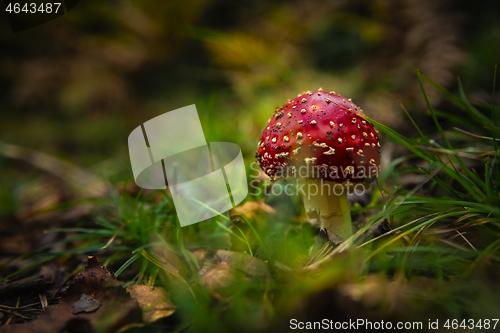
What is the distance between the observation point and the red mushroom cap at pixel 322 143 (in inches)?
61.3

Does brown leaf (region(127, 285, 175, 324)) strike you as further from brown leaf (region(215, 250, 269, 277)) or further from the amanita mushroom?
the amanita mushroom

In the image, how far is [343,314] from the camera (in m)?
0.97

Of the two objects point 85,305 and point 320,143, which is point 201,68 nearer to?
point 320,143

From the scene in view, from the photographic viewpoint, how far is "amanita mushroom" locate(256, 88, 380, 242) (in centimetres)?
156

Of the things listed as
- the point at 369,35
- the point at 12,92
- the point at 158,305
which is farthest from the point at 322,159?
the point at 12,92

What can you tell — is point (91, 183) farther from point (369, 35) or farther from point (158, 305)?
point (369, 35)

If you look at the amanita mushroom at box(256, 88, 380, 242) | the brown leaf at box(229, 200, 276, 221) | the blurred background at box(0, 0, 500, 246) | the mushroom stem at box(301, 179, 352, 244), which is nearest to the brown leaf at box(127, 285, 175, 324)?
the brown leaf at box(229, 200, 276, 221)

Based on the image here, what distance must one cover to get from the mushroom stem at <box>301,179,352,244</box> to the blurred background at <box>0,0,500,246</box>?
3.43 feet

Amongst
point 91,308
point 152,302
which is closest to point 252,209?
point 152,302

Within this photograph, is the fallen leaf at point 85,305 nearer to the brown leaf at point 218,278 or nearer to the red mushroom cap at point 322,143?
the brown leaf at point 218,278

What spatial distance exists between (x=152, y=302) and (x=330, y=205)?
122 cm

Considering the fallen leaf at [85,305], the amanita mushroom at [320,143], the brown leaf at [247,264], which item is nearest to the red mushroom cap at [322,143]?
the amanita mushroom at [320,143]

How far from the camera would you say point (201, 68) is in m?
6.83

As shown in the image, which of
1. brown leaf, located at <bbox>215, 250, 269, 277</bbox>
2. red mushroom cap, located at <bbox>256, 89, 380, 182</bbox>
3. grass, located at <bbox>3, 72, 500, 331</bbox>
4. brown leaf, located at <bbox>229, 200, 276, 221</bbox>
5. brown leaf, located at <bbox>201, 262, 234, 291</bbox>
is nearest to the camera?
grass, located at <bbox>3, 72, 500, 331</bbox>
